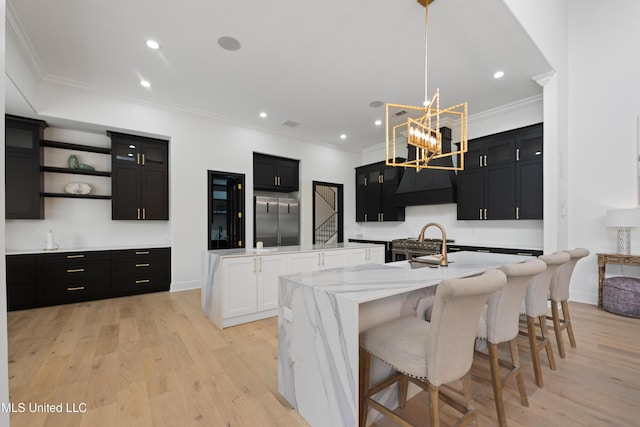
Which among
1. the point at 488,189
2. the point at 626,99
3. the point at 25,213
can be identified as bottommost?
→ the point at 25,213

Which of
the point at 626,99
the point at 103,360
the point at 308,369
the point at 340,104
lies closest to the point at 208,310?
the point at 103,360

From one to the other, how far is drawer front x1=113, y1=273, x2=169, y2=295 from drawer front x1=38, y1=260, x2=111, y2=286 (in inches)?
8.4

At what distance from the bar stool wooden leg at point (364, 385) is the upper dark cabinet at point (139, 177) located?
14.5 ft

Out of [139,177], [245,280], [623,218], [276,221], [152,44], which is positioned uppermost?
[152,44]

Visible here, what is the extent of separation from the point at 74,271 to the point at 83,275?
0.12 metres

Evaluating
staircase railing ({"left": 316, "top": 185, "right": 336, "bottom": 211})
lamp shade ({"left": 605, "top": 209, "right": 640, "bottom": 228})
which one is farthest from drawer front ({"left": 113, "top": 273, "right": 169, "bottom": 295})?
lamp shade ({"left": 605, "top": 209, "right": 640, "bottom": 228})

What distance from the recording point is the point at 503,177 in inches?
176

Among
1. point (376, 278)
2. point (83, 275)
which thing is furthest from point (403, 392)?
point (83, 275)

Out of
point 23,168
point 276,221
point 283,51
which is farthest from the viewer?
point 276,221

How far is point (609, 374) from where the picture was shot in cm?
212

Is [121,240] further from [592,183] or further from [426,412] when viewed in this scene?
[592,183]

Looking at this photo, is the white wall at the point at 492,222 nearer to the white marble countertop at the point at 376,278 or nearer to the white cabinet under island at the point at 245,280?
the white marble countertop at the point at 376,278

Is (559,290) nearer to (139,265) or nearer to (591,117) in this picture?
(591,117)

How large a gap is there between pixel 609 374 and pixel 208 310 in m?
3.88
